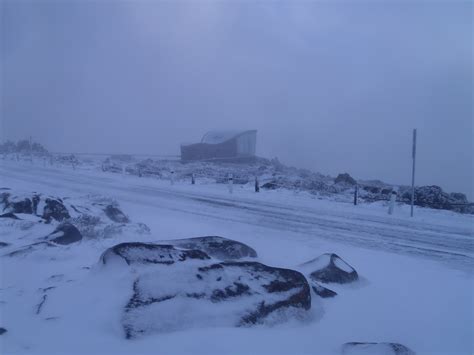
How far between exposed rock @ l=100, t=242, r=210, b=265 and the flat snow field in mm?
365

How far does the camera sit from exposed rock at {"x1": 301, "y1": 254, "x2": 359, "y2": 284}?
618 centimetres

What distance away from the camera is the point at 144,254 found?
16.5 feet

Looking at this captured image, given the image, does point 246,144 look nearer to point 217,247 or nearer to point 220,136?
point 220,136

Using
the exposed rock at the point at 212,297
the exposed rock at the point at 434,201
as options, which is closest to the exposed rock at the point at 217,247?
the exposed rock at the point at 212,297

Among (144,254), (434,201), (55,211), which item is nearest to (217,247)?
(144,254)

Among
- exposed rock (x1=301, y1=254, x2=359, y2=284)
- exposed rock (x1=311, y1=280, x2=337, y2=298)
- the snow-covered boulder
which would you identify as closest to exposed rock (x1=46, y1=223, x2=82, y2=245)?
the snow-covered boulder

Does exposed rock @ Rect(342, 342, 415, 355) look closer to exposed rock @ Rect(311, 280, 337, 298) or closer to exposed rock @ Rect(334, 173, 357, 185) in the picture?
exposed rock @ Rect(311, 280, 337, 298)

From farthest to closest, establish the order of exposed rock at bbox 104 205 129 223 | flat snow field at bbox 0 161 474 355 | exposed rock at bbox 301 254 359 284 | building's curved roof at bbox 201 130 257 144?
building's curved roof at bbox 201 130 257 144
exposed rock at bbox 104 205 129 223
exposed rock at bbox 301 254 359 284
flat snow field at bbox 0 161 474 355

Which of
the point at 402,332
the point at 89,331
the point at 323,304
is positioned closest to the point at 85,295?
the point at 89,331

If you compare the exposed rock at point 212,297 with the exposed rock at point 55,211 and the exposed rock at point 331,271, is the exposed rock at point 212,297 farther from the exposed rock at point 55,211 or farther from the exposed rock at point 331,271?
the exposed rock at point 55,211

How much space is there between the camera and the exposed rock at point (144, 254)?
16.3 ft

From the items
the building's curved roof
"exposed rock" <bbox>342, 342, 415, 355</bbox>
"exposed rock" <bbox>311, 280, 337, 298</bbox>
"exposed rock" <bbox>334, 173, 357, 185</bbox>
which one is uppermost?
the building's curved roof

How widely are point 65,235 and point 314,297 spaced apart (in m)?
4.74

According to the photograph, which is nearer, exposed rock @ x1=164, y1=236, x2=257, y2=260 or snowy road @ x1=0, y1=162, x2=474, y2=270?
exposed rock @ x1=164, y1=236, x2=257, y2=260
